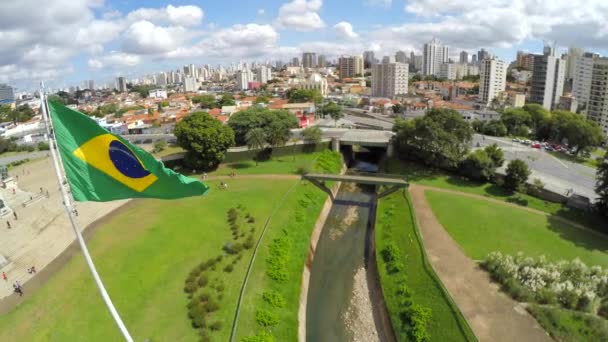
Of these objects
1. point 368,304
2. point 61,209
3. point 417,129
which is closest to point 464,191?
point 417,129

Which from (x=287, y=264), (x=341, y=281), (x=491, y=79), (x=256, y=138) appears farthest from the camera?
(x=491, y=79)

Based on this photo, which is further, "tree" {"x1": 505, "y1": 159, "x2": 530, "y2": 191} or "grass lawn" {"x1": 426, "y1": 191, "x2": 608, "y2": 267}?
"tree" {"x1": 505, "y1": 159, "x2": 530, "y2": 191}

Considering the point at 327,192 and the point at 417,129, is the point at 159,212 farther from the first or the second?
the point at 417,129

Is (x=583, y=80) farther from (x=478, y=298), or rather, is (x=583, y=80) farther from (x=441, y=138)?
(x=478, y=298)

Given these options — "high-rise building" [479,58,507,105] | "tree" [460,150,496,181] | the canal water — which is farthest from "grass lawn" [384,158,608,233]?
"high-rise building" [479,58,507,105]

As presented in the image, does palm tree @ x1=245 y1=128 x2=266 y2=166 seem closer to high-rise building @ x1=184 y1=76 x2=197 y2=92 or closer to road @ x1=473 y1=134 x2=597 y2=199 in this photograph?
road @ x1=473 y1=134 x2=597 y2=199

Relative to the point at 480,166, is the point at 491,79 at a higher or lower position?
higher

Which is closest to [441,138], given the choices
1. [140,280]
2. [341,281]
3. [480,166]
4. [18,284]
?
[480,166]
